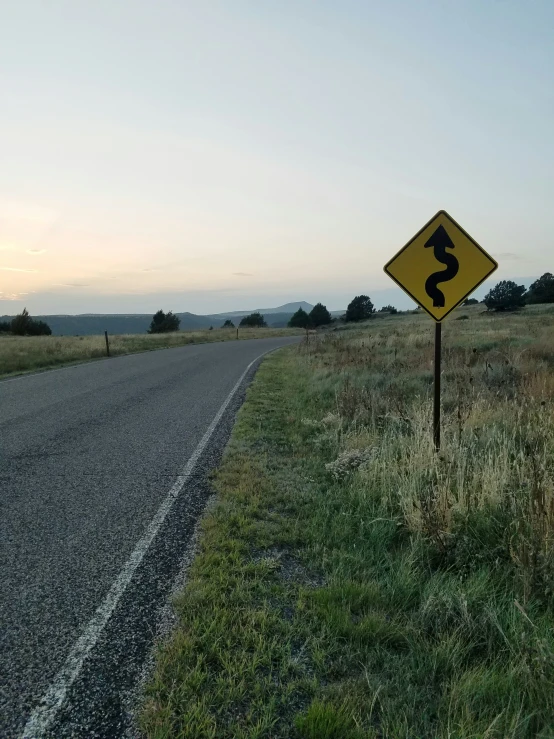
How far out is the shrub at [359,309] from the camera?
67125 millimetres

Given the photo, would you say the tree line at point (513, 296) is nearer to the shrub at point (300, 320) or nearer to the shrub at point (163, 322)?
the shrub at point (300, 320)

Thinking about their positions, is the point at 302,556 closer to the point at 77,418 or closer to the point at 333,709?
the point at 333,709

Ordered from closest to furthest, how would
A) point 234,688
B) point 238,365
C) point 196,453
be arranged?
point 234,688 → point 196,453 → point 238,365

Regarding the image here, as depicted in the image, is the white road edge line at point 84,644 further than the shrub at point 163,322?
No

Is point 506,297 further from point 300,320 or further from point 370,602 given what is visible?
point 370,602

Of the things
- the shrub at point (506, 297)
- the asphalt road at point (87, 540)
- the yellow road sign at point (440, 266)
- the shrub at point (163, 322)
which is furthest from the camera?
the shrub at point (163, 322)

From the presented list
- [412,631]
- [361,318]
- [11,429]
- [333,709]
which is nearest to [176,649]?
[333,709]

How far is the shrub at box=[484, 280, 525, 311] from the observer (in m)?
49.8

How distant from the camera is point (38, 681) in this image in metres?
2.60

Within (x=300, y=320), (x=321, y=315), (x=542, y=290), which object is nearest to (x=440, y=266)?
(x=542, y=290)

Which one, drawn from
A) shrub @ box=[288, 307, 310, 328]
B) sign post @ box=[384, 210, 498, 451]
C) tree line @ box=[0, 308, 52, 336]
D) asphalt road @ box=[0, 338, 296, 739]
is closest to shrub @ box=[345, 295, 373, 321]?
shrub @ box=[288, 307, 310, 328]

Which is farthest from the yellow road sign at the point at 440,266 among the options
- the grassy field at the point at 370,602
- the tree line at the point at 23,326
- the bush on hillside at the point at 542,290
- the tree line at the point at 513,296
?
the bush on hillside at the point at 542,290

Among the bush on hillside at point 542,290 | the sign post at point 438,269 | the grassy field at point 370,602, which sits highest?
the bush on hillside at point 542,290

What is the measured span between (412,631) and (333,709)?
0.86 m
